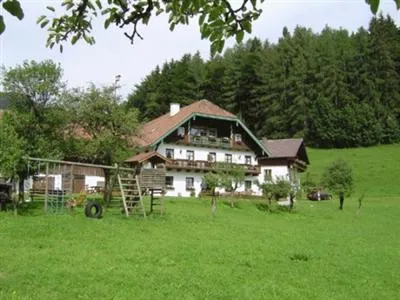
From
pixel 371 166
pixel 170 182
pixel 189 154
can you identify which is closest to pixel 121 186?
pixel 170 182

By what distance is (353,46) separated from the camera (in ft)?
304

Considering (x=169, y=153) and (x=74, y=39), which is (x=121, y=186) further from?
(x=169, y=153)

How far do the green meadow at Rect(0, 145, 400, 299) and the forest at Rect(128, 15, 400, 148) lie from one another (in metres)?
58.0

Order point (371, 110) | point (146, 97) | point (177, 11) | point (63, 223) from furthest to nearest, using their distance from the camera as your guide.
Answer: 1. point (146, 97)
2. point (371, 110)
3. point (63, 223)
4. point (177, 11)

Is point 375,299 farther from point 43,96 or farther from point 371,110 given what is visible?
point 371,110

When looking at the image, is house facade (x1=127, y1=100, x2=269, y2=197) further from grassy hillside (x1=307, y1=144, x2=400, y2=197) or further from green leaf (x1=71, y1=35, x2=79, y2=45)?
green leaf (x1=71, y1=35, x2=79, y2=45)

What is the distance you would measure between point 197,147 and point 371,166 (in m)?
28.2

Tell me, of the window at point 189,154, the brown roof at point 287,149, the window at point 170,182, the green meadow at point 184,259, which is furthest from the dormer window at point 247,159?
the green meadow at point 184,259

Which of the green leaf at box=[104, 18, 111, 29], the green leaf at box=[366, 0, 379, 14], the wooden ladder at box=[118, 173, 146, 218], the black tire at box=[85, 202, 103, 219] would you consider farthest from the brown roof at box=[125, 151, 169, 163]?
the green leaf at box=[366, 0, 379, 14]

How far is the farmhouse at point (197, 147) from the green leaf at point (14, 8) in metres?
38.5

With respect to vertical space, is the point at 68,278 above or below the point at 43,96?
below

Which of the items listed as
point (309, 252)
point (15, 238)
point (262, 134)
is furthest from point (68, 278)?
point (262, 134)

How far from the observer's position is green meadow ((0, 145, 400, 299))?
9.82 m

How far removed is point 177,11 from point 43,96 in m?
26.8
